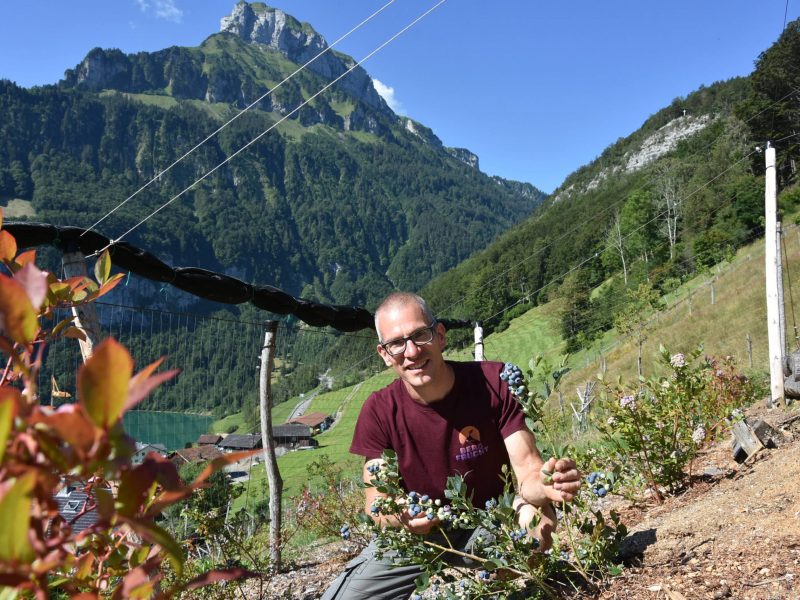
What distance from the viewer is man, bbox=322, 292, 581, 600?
1.97 meters

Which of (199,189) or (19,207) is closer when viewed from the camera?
(19,207)

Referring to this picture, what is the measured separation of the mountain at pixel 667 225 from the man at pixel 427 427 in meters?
14.0

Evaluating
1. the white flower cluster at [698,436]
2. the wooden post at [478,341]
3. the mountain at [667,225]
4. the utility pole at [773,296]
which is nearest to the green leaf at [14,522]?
the white flower cluster at [698,436]

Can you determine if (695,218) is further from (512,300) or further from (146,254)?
(146,254)

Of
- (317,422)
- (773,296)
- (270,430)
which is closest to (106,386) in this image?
(270,430)

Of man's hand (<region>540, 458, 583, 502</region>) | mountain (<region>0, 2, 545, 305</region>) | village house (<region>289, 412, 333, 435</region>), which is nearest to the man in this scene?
man's hand (<region>540, 458, 583, 502</region>)

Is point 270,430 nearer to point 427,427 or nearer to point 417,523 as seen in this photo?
point 427,427

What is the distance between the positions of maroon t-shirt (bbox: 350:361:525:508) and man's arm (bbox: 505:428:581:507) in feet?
0.26

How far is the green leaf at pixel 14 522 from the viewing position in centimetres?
34

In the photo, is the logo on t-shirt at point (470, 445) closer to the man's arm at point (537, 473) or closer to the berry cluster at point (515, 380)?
the man's arm at point (537, 473)

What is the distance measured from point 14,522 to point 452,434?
1.75 meters

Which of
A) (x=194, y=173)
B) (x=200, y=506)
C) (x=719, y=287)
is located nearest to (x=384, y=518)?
(x=200, y=506)

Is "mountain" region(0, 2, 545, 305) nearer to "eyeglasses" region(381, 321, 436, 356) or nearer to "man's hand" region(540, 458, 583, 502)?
"eyeglasses" region(381, 321, 436, 356)

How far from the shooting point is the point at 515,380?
1.73 meters
